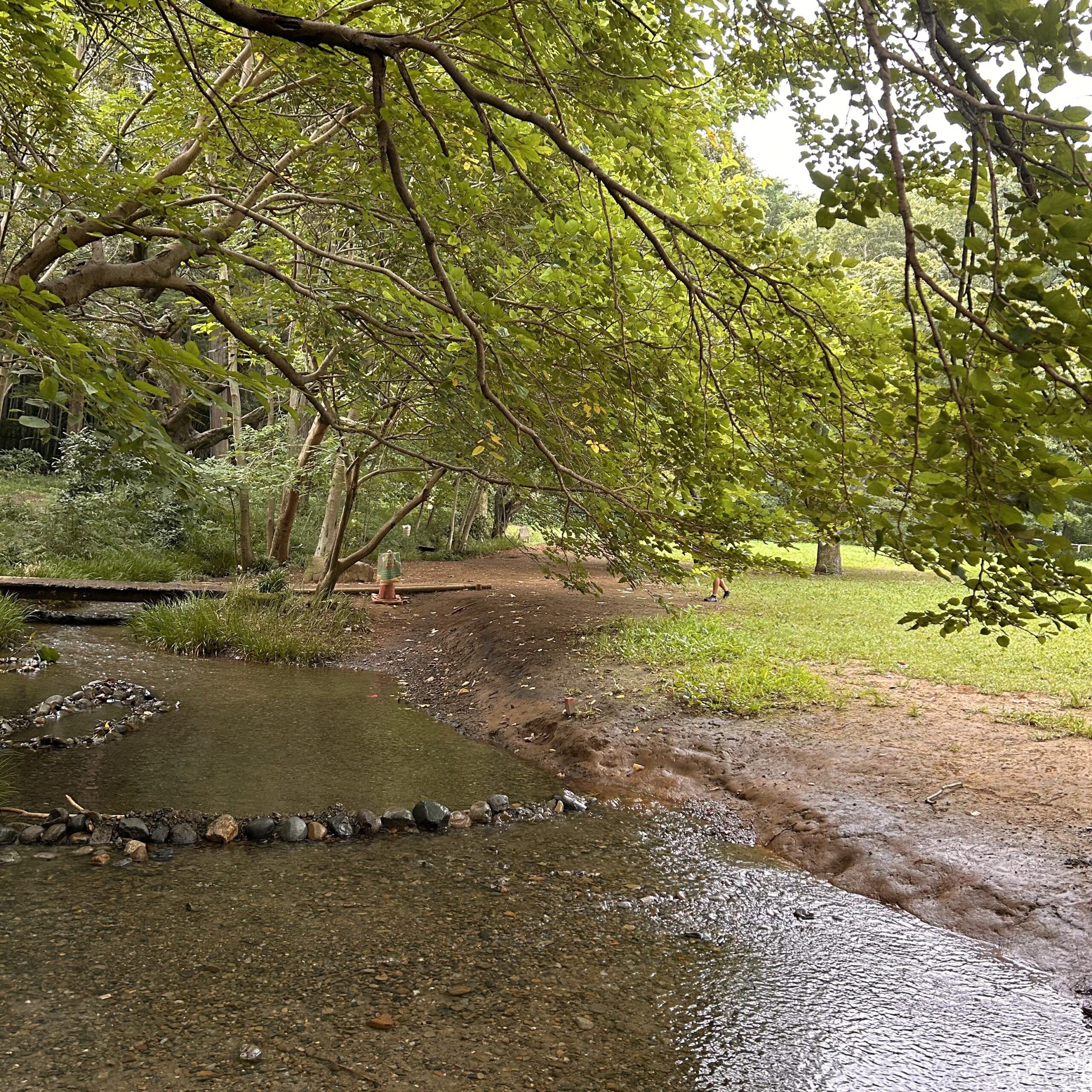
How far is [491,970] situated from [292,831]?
1976 millimetres

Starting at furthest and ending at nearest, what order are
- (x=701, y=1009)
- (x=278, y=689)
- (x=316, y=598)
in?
(x=316, y=598) < (x=278, y=689) < (x=701, y=1009)

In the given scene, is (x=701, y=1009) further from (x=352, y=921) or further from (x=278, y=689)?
(x=278, y=689)

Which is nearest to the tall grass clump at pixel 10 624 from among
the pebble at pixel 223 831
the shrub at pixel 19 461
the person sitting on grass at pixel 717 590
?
the pebble at pixel 223 831

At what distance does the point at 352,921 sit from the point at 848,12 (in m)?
4.59

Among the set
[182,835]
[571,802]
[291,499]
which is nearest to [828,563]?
[291,499]

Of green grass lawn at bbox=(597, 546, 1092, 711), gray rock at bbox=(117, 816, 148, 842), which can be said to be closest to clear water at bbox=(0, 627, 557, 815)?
gray rock at bbox=(117, 816, 148, 842)

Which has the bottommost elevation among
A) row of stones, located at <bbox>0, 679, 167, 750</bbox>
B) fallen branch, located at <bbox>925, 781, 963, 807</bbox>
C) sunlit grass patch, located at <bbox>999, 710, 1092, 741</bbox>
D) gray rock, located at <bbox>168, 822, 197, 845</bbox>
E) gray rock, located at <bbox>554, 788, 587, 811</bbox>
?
row of stones, located at <bbox>0, 679, 167, 750</bbox>

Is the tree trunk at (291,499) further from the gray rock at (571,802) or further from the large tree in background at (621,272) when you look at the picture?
the gray rock at (571,802)

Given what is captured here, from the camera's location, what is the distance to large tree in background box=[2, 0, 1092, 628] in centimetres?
195

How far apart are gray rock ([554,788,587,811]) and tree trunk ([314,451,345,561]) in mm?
9111

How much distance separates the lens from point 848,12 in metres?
3.40

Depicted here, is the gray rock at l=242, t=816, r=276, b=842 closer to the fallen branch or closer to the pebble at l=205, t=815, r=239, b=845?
the pebble at l=205, t=815, r=239, b=845

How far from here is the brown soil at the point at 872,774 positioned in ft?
15.3

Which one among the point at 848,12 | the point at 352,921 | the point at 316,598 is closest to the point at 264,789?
the point at 352,921
